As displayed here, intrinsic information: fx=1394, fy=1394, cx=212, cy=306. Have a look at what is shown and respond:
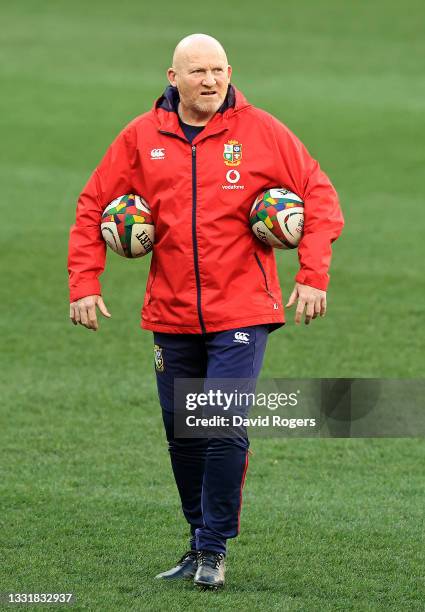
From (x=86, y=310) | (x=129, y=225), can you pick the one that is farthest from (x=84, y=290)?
(x=129, y=225)

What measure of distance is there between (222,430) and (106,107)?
1843 cm

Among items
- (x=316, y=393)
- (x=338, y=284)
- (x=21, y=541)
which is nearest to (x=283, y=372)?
(x=316, y=393)

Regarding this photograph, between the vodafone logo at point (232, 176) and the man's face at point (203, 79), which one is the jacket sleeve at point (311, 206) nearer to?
the vodafone logo at point (232, 176)

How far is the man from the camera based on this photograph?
6.04 meters

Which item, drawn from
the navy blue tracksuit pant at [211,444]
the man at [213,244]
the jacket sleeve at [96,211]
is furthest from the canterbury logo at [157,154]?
the navy blue tracksuit pant at [211,444]

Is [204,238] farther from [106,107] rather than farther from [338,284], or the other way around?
[106,107]

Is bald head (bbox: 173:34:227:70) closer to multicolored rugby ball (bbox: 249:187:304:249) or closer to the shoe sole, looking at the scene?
multicolored rugby ball (bbox: 249:187:304:249)

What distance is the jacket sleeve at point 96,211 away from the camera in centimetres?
625

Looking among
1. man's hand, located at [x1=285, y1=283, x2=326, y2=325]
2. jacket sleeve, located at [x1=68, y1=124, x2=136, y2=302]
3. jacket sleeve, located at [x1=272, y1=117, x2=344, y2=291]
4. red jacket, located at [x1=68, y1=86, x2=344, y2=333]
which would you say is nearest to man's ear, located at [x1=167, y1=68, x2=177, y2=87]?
red jacket, located at [x1=68, y1=86, x2=344, y2=333]

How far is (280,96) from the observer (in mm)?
24453

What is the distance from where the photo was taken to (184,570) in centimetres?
618

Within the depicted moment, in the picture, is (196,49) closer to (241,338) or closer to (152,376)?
(241,338)

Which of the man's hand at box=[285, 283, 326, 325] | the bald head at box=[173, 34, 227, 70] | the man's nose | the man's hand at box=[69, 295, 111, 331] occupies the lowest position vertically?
the man's hand at box=[69, 295, 111, 331]

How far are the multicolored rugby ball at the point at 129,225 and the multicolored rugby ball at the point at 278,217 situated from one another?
0.48m
